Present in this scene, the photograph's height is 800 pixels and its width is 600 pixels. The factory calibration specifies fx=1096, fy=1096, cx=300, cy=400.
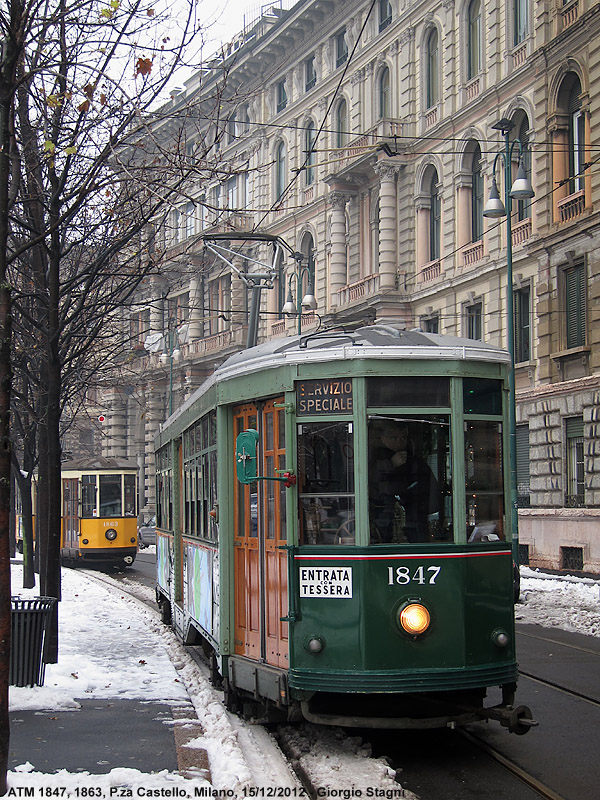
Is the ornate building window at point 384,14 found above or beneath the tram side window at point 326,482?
above

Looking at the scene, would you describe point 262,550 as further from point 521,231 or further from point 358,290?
point 358,290

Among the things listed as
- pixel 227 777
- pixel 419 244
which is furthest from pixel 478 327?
pixel 227 777

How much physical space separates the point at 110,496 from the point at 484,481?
78.3 ft

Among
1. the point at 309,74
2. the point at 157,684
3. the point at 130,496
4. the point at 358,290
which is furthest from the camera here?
the point at 309,74

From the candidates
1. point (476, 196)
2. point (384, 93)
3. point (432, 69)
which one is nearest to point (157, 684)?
point (476, 196)

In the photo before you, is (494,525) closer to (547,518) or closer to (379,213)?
(547,518)

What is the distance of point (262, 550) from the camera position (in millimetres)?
8344

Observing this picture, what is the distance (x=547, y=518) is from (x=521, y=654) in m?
14.5

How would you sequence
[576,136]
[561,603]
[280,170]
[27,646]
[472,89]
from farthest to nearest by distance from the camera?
[280,170] < [472,89] < [576,136] < [561,603] < [27,646]

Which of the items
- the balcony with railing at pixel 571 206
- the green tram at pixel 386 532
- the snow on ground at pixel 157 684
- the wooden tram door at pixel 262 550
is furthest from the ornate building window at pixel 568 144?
the green tram at pixel 386 532

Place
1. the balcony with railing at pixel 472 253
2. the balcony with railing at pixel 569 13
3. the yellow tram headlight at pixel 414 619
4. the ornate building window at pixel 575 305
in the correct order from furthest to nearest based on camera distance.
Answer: the balcony with railing at pixel 472 253 < the balcony with railing at pixel 569 13 < the ornate building window at pixel 575 305 < the yellow tram headlight at pixel 414 619

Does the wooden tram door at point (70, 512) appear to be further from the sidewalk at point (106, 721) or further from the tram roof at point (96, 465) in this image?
the sidewalk at point (106, 721)

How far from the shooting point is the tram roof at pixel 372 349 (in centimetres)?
764

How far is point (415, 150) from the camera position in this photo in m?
35.2
